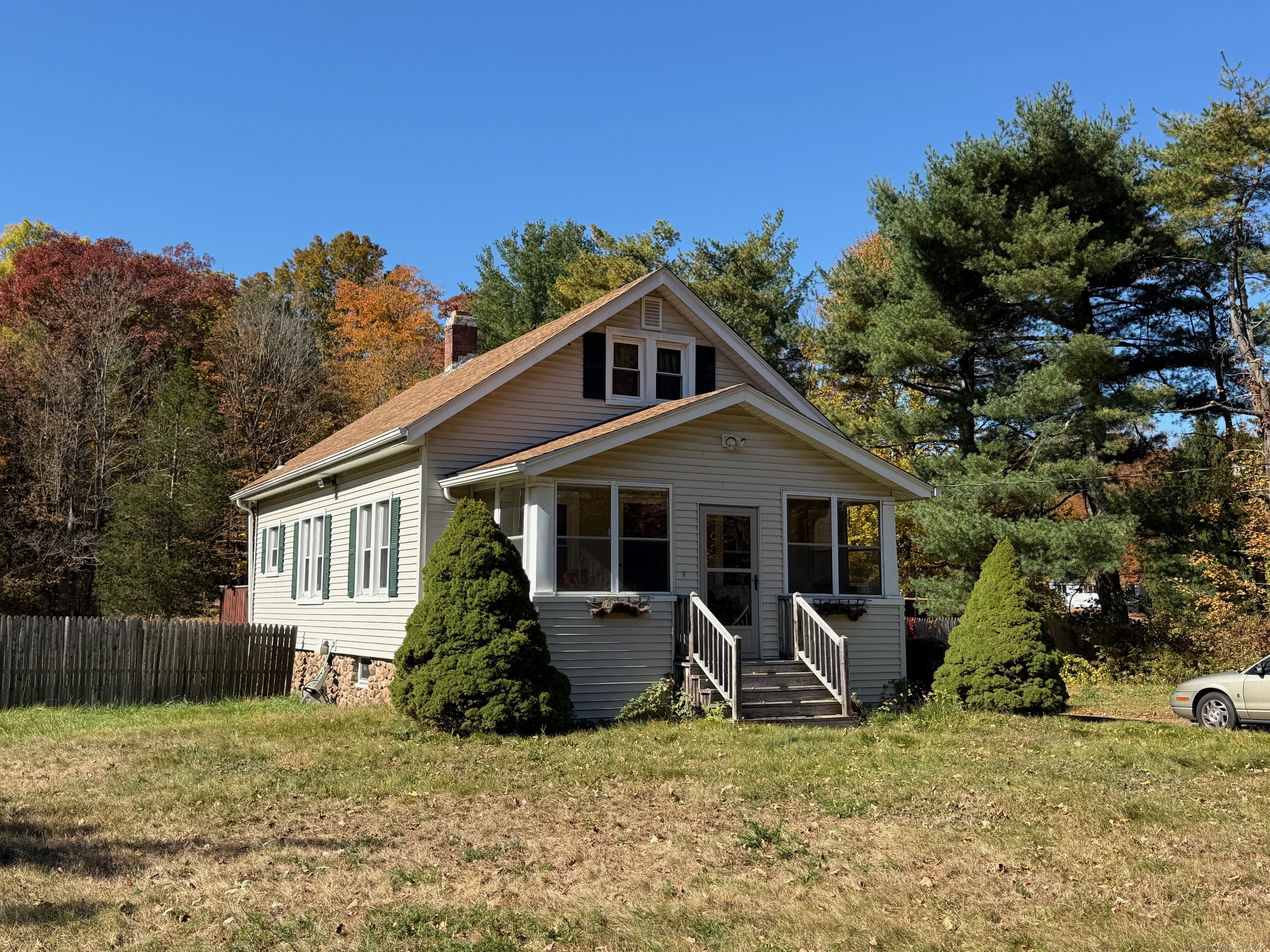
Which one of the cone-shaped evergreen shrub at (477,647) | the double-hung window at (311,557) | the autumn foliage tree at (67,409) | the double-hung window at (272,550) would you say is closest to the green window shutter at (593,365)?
the cone-shaped evergreen shrub at (477,647)

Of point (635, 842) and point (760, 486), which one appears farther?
point (760, 486)

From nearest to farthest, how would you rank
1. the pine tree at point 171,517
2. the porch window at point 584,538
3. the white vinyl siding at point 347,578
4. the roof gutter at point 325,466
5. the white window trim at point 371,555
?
the porch window at point 584,538 < the roof gutter at point 325,466 < the white vinyl siding at point 347,578 < the white window trim at point 371,555 < the pine tree at point 171,517

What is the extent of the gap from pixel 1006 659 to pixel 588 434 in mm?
6635

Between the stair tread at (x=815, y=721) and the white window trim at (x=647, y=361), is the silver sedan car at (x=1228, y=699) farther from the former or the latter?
the white window trim at (x=647, y=361)

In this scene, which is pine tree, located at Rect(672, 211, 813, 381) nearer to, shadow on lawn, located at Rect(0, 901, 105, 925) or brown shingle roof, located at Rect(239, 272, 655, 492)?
brown shingle roof, located at Rect(239, 272, 655, 492)

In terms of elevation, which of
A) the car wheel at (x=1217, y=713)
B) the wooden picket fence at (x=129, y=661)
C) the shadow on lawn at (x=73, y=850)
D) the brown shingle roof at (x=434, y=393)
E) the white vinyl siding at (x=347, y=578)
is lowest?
the shadow on lawn at (x=73, y=850)

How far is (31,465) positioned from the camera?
32719mm

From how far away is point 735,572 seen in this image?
16.0 meters

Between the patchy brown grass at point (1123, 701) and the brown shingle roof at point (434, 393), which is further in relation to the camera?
the patchy brown grass at point (1123, 701)

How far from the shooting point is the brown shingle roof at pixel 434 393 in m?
16.8

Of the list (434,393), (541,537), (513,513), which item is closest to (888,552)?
(541,537)

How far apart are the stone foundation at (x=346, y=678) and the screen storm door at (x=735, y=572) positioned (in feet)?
15.9

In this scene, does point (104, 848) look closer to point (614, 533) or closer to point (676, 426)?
point (614, 533)

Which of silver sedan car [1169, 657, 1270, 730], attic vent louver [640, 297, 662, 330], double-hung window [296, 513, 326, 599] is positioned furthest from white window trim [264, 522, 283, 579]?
silver sedan car [1169, 657, 1270, 730]
